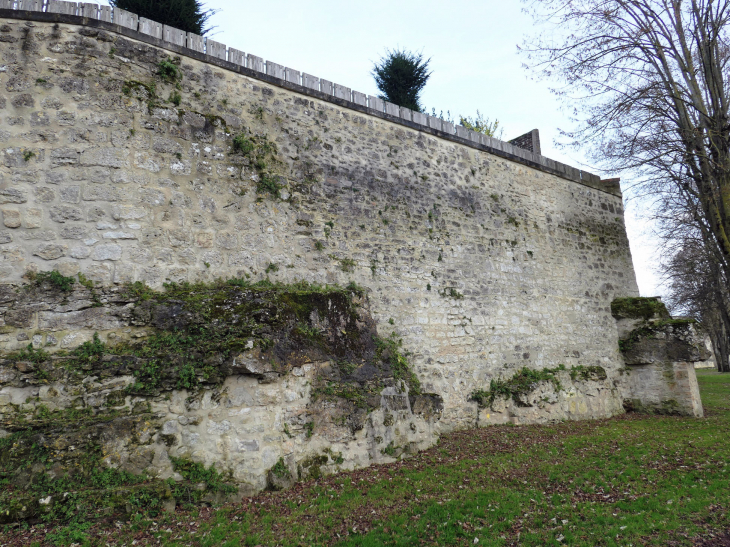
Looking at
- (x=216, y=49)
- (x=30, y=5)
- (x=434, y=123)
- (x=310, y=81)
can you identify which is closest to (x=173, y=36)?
(x=216, y=49)

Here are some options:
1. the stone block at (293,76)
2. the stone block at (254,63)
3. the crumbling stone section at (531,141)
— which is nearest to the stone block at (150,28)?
the stone block at (254,63)

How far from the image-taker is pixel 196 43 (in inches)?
271

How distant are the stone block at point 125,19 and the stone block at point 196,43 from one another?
74 centimetres

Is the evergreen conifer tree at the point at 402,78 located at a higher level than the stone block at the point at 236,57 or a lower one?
higher

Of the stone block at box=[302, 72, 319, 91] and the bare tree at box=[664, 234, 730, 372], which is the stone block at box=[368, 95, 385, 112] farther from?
the bare tree at box=[664, 234, 730, 372]

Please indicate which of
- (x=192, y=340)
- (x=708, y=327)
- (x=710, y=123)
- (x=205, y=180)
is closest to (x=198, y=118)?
(x=205, y=180)

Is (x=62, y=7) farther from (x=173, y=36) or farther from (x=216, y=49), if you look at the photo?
(x=216, y=49)

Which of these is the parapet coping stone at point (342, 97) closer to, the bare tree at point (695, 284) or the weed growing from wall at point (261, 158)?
the weed growing from wall at point (261, 158)

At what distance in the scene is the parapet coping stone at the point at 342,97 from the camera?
591 cm

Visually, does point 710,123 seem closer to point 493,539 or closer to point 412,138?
point 412,138

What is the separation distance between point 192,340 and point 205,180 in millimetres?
2479

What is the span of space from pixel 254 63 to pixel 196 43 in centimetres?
92

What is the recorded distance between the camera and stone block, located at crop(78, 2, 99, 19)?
605 cm

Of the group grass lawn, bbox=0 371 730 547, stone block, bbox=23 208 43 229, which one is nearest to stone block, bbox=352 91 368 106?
stone block, bbox=23 208 43 229
